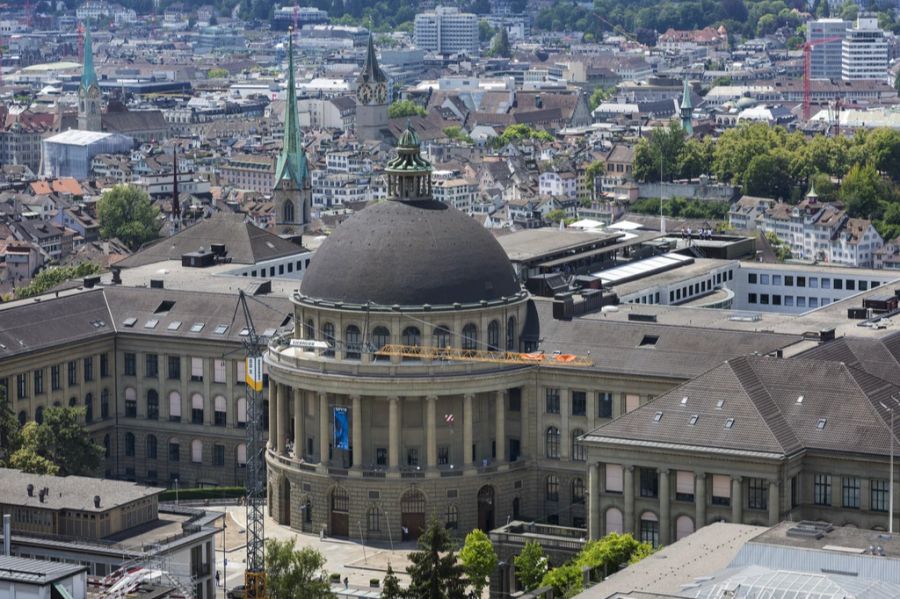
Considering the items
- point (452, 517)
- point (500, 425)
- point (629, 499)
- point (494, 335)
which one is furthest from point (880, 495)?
point (494, 335)

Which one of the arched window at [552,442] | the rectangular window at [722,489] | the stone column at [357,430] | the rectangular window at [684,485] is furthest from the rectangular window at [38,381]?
the rectangular window at [722,489]

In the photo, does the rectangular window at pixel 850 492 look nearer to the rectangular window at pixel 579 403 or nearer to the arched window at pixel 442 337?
the rectangular window at pixel 579 403

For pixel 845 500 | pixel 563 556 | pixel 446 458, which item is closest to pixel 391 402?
pixel 446 458

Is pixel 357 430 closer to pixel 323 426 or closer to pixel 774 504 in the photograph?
pixel 323 426

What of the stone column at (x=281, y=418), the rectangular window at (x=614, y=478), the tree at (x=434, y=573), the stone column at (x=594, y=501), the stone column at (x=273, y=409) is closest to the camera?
the tree at (x=434, y=573)

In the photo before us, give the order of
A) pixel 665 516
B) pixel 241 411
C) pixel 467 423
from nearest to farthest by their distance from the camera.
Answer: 1. pixel 665 516
2. pixel 467 423
3. pixel 241 411

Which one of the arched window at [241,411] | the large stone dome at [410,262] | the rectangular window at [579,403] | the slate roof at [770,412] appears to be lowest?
the arched window at [241,411]

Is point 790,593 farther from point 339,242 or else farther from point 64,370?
point 64,370
